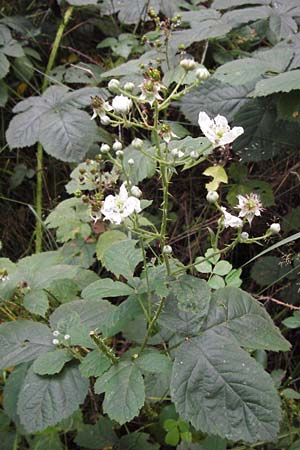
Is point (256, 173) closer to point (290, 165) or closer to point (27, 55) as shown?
point (290, 165)

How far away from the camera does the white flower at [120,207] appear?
108cm

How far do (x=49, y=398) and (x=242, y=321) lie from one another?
1.75 feet

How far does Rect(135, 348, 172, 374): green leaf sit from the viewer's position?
3.92 ft

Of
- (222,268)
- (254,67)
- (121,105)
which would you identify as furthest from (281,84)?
(121,105)

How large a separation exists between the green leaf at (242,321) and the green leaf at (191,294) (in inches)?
4.4

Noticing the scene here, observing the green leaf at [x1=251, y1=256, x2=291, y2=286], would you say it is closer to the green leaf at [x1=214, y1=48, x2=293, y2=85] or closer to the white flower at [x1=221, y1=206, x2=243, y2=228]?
the green leaf at [x1=214, y1=48, x2=293, y2=85]

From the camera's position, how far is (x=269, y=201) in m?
1.95

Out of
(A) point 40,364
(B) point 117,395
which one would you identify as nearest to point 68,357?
(A) point 40,364

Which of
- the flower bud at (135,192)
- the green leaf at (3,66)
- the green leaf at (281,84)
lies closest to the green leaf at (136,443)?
the flower bud at (135,192)

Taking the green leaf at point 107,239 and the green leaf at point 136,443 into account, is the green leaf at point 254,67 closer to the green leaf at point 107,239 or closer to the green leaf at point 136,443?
the green leaf at point 107,239

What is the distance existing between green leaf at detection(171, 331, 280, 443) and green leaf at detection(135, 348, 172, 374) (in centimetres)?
3

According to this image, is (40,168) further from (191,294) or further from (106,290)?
(191,294)

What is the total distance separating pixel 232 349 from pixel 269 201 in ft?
2.92

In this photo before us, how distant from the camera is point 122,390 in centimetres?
116
